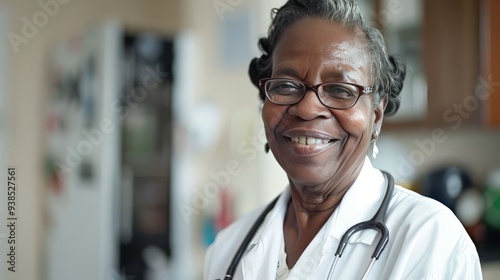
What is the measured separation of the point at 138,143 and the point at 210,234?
661 millimetres

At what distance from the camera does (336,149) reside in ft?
3.10

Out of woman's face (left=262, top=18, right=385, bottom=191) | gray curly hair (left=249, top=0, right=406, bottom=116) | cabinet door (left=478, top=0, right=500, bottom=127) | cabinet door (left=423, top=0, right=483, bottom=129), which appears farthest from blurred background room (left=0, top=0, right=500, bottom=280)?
woman's face (left=262, top=18, right=385, bottom=191)

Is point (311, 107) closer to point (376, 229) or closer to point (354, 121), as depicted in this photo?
point (354, 121)

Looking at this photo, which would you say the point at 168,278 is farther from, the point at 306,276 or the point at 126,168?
the point at 306,276

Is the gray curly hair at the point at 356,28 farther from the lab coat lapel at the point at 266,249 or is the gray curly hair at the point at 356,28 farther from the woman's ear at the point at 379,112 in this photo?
the lab coat lapel at the point at 266,249

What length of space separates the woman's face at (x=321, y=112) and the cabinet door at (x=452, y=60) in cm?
154

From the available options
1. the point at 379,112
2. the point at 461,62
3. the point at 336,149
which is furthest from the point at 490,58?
the point at 336,149

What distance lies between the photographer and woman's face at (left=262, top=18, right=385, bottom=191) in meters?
0.92

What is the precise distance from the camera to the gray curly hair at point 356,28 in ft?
3.09

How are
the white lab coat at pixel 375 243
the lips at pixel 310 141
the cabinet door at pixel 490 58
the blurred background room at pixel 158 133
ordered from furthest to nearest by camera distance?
the blurred background room at pixel 158 133
the cabinet door at pixel 490 58
the lips at pixel 310 141
the white lab coat at pixel 375 243

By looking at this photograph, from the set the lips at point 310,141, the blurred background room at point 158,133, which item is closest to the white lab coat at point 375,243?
the lips at point 310,141

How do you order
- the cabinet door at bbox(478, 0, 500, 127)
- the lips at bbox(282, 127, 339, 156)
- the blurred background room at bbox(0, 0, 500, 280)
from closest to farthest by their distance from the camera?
the lips at bbox(282, 127, 339, 156) → the cabinet door at bbox(478, 0, 500, 127) → the blurred background room at bbox(0, 0, 500, 280)

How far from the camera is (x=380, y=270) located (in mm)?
870

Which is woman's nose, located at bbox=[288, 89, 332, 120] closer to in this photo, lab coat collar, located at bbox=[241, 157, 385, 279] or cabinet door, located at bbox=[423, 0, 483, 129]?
lab coat collar, located at bbox=[241, 157, 385, 279]
